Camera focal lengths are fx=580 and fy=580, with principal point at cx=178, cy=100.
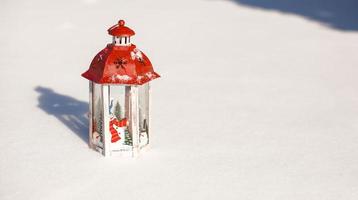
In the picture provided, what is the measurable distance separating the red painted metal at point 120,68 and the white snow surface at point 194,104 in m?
1.31

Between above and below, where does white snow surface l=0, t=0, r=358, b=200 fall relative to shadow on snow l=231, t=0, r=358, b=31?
below

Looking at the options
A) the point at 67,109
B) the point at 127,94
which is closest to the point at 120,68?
the point at 127,94

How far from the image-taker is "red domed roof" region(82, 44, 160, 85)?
29.0 ft

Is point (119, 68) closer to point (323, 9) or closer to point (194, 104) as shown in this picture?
point (194, 104)

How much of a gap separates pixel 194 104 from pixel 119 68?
3321 millimetres

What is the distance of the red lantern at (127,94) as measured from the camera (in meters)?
8.87

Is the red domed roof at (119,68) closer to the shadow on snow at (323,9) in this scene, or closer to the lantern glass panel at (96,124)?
the lantern glass panel at (96,124)

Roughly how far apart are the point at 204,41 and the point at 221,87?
3.94m

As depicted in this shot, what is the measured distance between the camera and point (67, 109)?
1155 centimetres

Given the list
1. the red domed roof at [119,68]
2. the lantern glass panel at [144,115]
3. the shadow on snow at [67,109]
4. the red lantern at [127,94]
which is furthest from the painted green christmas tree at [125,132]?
the red domed roof at [119,68]

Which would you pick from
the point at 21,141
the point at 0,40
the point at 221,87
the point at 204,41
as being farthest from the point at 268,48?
the point at 21,141

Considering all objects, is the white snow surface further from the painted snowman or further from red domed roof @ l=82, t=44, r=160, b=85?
red domed roof @ l=82, t=44, r=160, b=85

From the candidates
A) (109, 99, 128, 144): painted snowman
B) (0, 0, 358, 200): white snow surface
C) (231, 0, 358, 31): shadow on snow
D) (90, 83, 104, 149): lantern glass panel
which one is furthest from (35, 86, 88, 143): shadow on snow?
(231, 0, 358, 31): shadow on snow

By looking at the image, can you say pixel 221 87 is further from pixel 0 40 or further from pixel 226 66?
pixel 0 40
